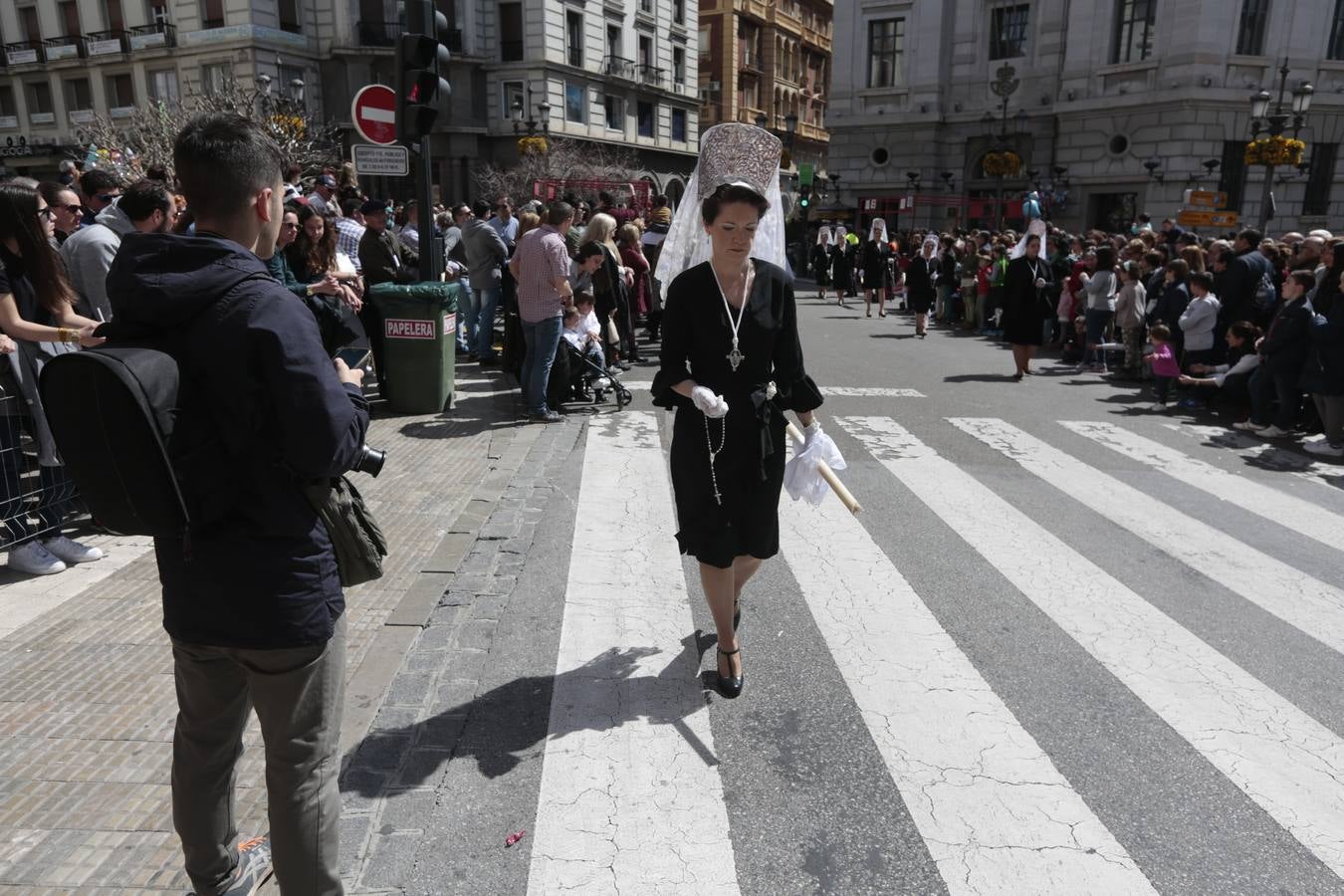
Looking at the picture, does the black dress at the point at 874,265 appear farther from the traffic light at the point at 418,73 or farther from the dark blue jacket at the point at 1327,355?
the traffic light at the point at 418,73

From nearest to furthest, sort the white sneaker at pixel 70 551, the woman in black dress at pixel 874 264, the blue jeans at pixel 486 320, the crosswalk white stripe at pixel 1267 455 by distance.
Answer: the white sneaker at pixel 70 551 < the crosswalk white stripe at pixel 1267 455 < the blue jeans at pixel 486 320 < the woman in black dress at pixel 874 264

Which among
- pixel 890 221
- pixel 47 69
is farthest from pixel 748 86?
pixel 47 69

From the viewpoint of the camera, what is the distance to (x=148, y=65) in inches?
1687

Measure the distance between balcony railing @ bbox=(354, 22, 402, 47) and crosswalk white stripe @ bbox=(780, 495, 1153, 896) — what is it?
1738 inches

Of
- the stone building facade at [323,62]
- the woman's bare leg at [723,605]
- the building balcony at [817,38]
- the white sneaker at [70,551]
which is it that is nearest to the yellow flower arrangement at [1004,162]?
the stone building facade at [323,62]

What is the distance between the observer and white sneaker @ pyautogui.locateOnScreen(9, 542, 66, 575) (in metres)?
4.88

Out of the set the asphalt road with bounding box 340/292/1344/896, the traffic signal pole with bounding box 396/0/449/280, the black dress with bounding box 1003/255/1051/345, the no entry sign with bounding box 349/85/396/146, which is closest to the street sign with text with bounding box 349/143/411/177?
the no entry sign with bounding box 349/85/396/146

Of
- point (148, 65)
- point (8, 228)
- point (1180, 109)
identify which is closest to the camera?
point (8, 228)

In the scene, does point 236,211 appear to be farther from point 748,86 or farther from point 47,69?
point 748,86

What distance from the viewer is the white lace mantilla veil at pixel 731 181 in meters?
3.74

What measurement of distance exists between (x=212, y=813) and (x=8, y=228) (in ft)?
13.0

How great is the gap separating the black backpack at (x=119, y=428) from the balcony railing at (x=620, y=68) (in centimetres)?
5031

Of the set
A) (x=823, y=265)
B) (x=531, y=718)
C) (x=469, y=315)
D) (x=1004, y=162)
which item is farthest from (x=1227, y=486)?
(x=1004, y=162)

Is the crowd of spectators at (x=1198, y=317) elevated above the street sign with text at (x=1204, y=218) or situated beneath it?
situated beneath
